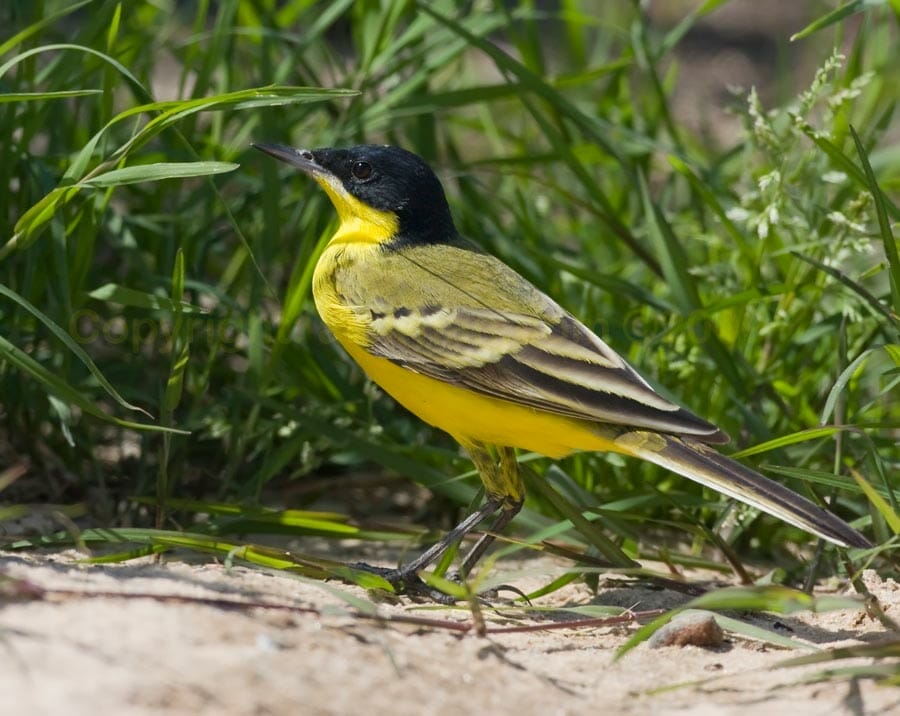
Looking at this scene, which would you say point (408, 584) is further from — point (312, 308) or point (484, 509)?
point (312, 308)

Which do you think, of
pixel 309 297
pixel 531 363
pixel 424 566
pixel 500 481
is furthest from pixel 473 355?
pixel 309 297

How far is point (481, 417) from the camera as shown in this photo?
3.92m

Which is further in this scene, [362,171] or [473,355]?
[362,171]

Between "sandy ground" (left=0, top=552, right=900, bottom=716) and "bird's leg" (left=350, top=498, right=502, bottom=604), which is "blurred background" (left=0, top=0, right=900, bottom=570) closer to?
"bird's leg" (left=350, top=498, right=502, bottom=604)

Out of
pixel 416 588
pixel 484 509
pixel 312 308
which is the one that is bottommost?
pixel 416 588

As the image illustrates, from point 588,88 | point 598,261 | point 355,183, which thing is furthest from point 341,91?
point 588,88

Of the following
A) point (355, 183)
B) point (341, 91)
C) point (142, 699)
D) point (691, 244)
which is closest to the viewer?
point (142, 699)

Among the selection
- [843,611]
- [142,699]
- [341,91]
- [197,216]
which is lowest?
[843,611]

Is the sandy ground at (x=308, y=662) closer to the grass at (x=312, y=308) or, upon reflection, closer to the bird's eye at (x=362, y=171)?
the grass at (x=312, y=308)

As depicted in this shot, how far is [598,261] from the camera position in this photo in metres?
5.73

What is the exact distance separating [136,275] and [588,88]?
10.2 feet

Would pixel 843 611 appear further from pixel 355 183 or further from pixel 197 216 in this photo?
pixel 197 216

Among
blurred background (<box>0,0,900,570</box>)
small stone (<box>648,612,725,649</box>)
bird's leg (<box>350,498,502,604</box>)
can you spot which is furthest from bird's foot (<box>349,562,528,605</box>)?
small stone (<box>648,612,725,649</box>)

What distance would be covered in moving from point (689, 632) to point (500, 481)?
0.97 meters
